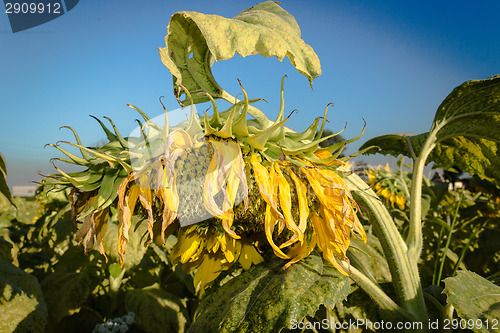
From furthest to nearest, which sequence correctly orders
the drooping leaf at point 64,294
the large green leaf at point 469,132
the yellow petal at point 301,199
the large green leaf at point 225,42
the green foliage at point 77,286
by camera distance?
the drooping leaf at point 64,294, the green foliage at point 77,286, the large green leaf at point 469,132, the yellow petal at point 301,199, the large green leaf at point 225,42

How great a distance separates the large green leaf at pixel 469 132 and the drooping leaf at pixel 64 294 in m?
2.09

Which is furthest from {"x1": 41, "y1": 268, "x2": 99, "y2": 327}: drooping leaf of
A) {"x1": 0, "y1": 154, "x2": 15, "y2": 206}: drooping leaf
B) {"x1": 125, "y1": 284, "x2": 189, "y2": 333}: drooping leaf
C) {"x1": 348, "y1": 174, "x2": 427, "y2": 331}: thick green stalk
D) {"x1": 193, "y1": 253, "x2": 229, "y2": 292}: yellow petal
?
{"x1": 348, "y1": 174, "x2": 427, "y2": 331}: thick green stalk

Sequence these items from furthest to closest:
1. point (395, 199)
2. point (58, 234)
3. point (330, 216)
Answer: point (395, 199) < point (58, 234) < point (330, 216)

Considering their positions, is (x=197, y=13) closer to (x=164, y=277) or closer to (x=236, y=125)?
(x=236, y=125)

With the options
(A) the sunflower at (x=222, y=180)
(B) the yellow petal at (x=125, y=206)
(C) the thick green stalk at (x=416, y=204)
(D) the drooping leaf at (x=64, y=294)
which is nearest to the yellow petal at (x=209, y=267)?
(A) the sunflower at (x=222, y=180)

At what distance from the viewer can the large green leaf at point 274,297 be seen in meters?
0.93

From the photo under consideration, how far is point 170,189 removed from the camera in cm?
92

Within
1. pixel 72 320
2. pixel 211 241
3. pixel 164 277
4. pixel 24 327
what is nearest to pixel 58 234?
pixel 72 320

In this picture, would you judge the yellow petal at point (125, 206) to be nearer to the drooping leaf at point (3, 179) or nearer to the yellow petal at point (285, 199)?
the yellow petal at point (285, 199)

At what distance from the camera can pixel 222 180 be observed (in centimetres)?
92

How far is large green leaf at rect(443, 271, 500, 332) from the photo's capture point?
100 cm

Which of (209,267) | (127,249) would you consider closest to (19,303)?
(127,249)

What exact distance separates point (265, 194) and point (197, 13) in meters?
0.47

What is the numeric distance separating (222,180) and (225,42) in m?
0.33
